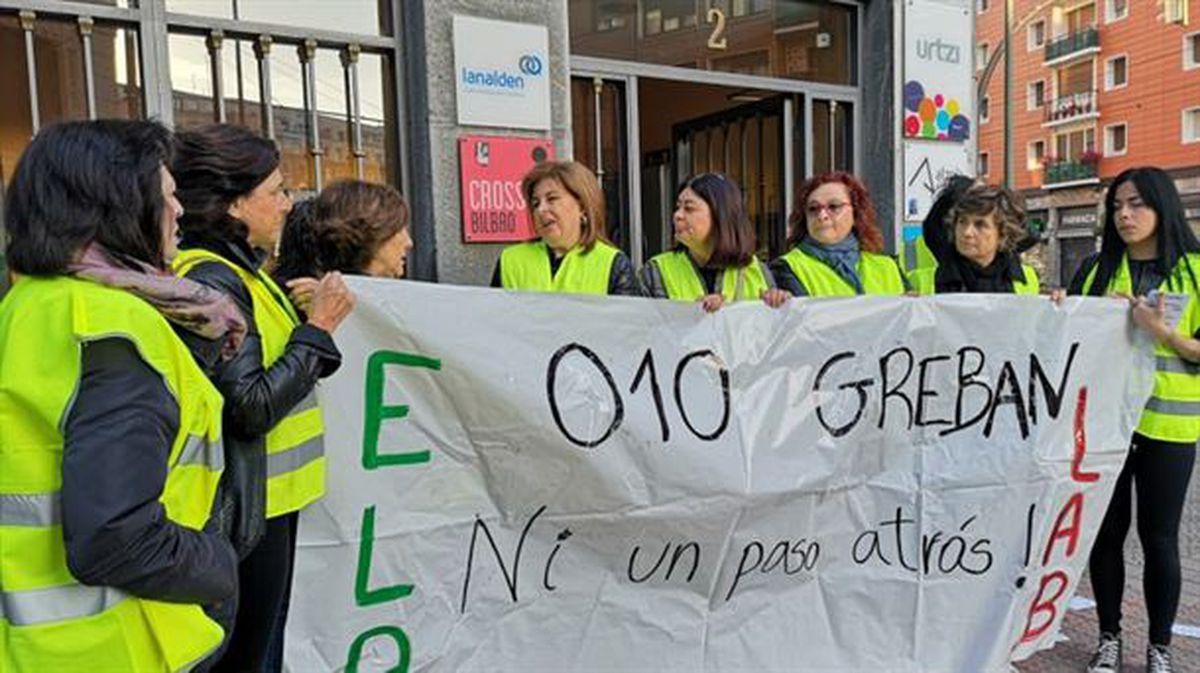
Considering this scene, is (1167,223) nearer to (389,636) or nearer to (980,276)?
(980,276)

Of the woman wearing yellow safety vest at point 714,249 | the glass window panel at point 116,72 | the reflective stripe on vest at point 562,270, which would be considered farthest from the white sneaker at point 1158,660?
the glass window panel at point 116,72

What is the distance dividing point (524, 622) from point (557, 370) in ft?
2.32

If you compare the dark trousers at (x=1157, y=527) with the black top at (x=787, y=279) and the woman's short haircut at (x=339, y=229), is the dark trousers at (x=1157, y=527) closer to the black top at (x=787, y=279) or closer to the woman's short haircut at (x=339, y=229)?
the black top at (x=787, y=279)

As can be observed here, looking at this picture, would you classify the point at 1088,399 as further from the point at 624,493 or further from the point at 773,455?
the point at 624,493

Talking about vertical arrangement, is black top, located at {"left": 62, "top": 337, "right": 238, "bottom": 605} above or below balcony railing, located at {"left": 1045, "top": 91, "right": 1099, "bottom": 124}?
below

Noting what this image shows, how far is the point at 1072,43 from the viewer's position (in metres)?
40.3

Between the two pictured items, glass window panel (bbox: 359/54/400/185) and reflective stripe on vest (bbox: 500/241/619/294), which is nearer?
reflective stripe on vest (bbox: 500/241/619/294)

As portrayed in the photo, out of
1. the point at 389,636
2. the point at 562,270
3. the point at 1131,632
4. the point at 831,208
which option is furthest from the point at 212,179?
the point at 1131,632

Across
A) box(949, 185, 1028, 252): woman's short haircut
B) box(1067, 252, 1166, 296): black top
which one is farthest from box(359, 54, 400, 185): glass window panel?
box(1067, 252, 1166, 296): black top

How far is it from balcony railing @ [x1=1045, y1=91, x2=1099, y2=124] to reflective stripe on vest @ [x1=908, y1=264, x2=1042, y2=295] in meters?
41.2

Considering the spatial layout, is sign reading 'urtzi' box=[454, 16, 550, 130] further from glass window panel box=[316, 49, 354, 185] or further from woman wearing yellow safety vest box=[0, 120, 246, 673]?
woman wearing yellow safety vest box=[0, 120, 246, 673]

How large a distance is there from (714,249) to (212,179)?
177cm

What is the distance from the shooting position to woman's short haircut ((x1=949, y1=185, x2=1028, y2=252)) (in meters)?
3.43

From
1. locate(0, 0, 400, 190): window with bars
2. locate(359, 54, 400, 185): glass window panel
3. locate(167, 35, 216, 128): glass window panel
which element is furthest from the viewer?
locate(359, 54, 400, 185): glass window panel
